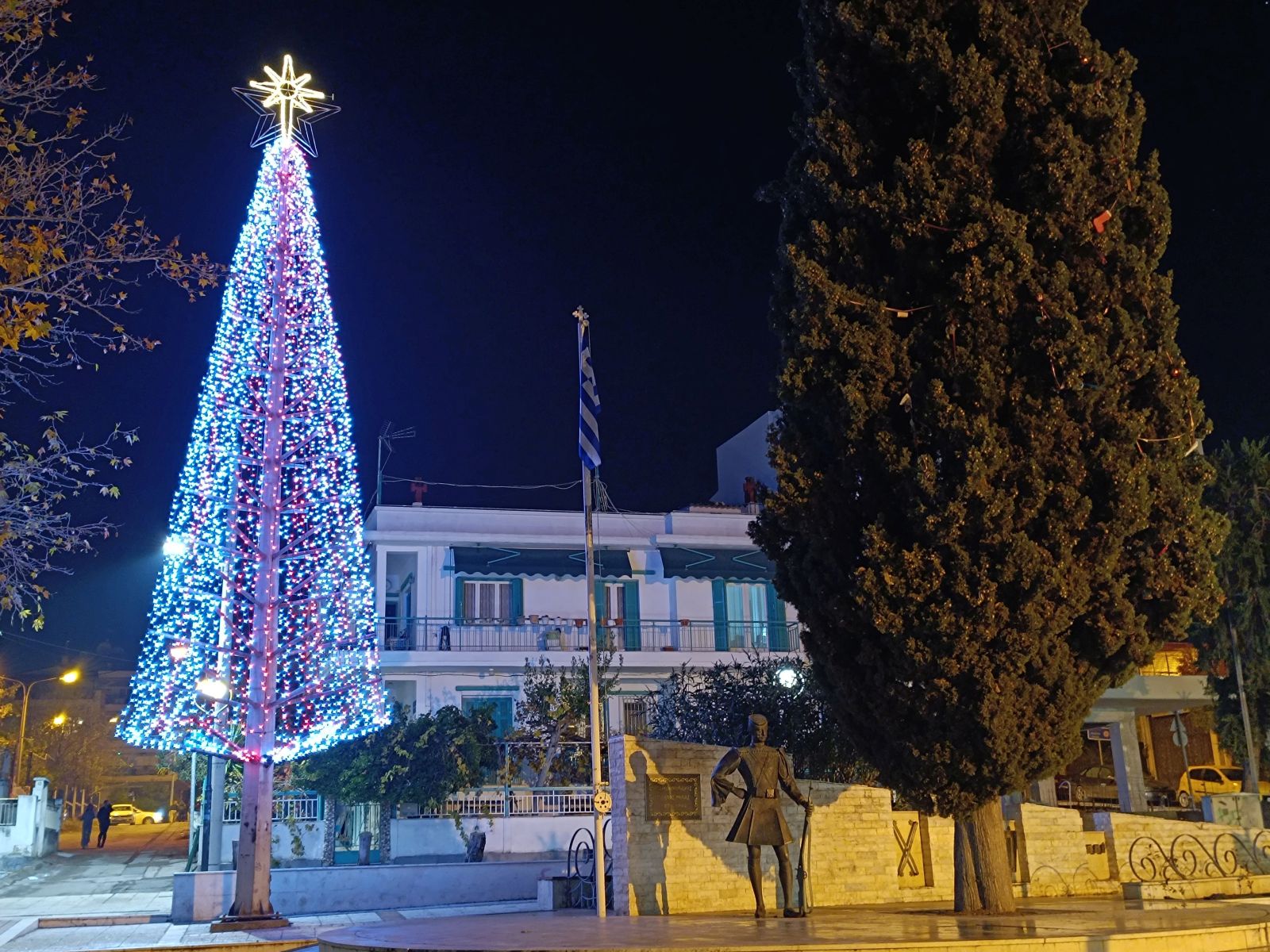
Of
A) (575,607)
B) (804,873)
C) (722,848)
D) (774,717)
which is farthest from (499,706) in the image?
(804,873)

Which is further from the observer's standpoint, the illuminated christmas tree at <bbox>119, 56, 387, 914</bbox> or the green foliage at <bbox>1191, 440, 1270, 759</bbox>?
the green foliage at <bbox>1191, 440, 1270, 759</bbox>

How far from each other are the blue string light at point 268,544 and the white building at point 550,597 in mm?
8435

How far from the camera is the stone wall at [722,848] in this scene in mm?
13289

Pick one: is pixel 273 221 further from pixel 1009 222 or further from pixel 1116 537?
pixel 1116 537

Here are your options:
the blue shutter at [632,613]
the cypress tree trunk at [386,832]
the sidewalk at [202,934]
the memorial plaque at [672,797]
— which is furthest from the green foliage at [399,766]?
the blue shutter at [632,613]

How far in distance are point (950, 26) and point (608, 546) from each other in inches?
766

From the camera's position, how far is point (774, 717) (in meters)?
20.1

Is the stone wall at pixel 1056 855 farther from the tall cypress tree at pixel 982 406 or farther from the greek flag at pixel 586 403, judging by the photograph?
the greek flag at pixel 586 403

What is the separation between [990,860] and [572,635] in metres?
18.3

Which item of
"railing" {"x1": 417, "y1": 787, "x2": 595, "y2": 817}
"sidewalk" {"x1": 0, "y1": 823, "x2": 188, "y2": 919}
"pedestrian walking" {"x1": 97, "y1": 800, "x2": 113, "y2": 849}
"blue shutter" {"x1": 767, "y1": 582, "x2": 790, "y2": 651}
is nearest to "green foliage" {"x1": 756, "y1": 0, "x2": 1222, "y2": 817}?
"railing" {"x1": 417, "y1": 787, "x2": 595, "y2": 817}

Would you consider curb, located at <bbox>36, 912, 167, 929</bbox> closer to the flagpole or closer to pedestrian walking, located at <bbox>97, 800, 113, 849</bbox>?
the flagpole

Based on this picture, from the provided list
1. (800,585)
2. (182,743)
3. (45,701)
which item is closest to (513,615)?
(182,743)

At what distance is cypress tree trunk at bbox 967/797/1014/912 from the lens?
40.1 feet

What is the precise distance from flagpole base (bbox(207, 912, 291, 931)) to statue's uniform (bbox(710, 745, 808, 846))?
7852 mm
